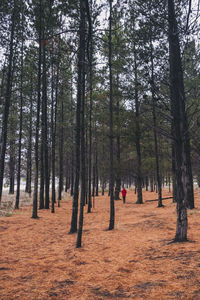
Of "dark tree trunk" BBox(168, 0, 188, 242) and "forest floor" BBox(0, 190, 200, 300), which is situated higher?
"dark tree trunk" BBox(168, 0, 188, 242)

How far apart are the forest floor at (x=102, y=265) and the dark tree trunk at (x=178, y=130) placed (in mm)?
699

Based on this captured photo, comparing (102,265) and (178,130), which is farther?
(178,130)

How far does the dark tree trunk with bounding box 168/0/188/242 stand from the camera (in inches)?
267

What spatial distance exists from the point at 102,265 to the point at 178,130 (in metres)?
4.94

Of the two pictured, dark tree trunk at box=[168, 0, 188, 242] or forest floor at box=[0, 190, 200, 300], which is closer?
forest floor at box=[0, 190, 200, 300]

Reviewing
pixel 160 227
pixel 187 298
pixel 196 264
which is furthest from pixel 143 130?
pixel 187 298

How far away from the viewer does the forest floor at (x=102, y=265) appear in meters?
4.09

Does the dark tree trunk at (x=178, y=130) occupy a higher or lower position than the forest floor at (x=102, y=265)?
higher

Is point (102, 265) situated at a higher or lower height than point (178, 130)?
lower

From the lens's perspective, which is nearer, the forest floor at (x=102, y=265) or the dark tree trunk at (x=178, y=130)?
the forest floor at (x=102, y=265)

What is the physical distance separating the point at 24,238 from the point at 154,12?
10.4m

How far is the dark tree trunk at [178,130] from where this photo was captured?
679cm

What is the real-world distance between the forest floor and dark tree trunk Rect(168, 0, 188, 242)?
0.70 meters

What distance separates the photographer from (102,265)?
5652 mm
